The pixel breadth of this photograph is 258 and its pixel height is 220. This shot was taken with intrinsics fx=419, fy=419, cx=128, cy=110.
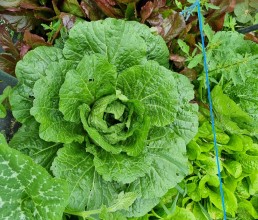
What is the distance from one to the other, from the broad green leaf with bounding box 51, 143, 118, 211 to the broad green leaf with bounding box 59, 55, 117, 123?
0.10 meters

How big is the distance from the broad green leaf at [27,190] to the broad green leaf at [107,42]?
1.11 ft

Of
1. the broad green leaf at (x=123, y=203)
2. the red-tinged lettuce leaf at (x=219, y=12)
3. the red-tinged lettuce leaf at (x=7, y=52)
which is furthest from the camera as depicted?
the red-tinged lettuce leaf at (x=219, y=12)

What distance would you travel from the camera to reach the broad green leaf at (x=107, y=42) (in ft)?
3.69

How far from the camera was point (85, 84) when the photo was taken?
108 centimetres

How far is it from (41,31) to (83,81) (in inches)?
14.9

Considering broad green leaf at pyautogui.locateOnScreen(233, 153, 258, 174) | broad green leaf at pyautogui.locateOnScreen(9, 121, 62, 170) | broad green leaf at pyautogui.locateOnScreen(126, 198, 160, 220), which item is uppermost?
broad green leaf at pyautogui.locateOnScreen(9, 121, 62, 170)

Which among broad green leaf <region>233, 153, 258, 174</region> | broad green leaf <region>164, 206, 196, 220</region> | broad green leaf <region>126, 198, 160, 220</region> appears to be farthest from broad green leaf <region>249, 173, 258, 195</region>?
broad green leaf <region>126, 198, 160, 220</region>

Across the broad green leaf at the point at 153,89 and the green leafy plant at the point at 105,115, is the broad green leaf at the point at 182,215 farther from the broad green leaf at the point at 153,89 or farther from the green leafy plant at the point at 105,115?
the broad green leaf at the point at 153,89

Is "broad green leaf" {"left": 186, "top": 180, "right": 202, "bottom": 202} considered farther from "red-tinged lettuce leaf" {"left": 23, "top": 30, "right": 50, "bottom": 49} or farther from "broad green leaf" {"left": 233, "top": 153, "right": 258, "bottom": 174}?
"red-tinged lettuce leaf" {"left": 23, "top": 30, "right": 50, "bottom": 49}

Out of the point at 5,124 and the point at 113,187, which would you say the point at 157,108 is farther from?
the point at 5,124

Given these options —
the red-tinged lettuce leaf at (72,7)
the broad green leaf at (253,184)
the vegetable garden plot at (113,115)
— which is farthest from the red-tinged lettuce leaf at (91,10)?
the broad green leaf at (253,184)

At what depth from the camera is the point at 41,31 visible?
136 cm

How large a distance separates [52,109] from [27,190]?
0.24 metres

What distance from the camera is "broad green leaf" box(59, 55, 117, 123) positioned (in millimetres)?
1060
